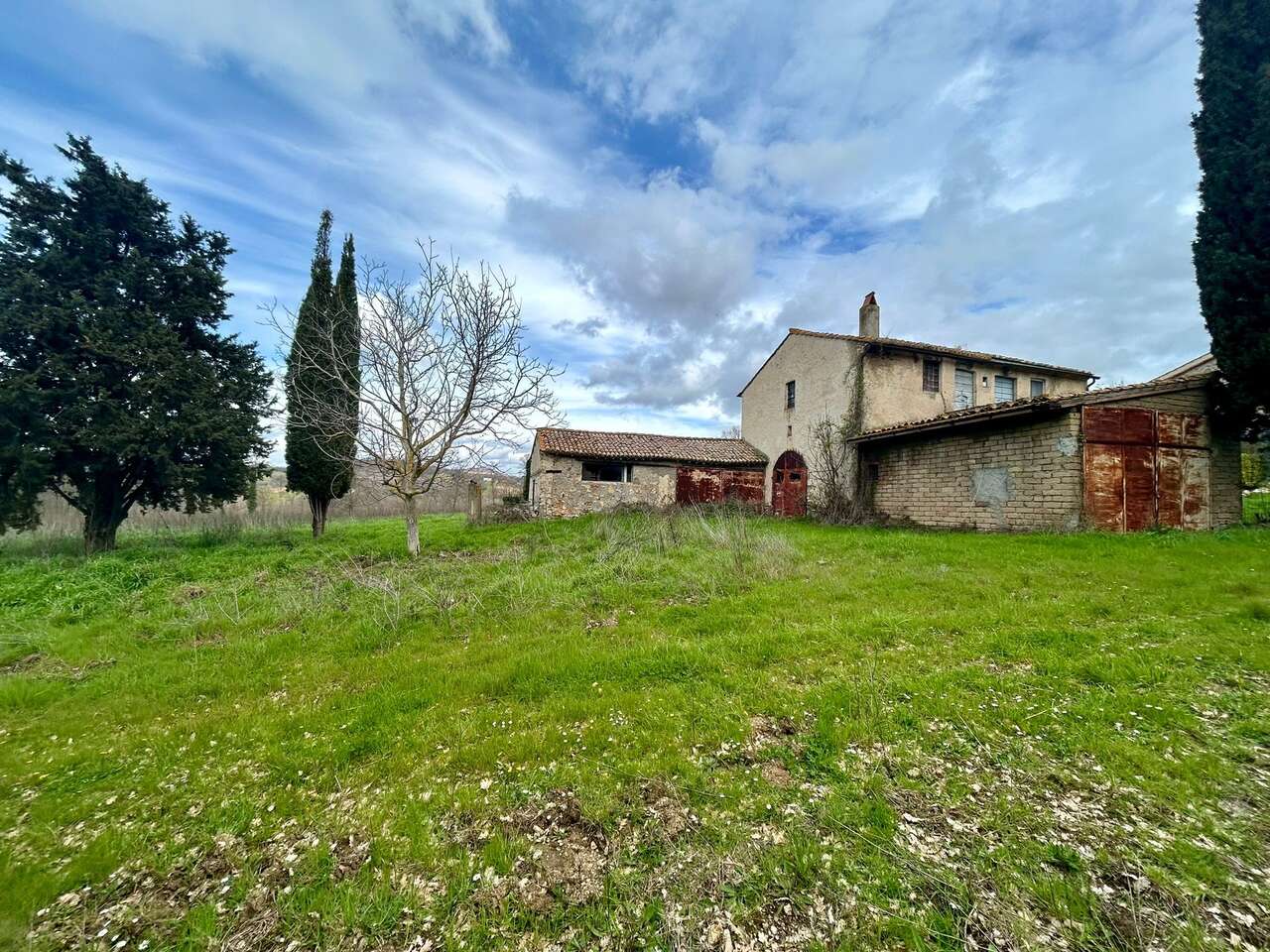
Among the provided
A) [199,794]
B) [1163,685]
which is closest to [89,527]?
[199,794]

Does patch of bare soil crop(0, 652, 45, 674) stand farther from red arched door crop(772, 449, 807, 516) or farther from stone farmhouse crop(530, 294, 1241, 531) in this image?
red arched door crop(772, 449, 807, 516)

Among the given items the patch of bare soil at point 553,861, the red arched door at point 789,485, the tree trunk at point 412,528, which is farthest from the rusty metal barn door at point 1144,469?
the tree trunk at point 412,528

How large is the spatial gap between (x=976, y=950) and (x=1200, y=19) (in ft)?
62.1

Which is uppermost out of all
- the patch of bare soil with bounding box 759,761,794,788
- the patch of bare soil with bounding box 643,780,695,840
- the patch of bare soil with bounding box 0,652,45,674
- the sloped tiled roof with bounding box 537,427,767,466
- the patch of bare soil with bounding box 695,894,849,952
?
the sloped tiled roof with bounding box 537,427,767,466

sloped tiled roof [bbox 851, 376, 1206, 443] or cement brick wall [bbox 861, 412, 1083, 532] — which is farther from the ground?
sloped tiled roof [bbox 851, 376, 1206, 443]

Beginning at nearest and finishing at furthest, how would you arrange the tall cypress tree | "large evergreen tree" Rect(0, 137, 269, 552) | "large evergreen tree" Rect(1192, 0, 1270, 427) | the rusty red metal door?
"large evergreen tree" Rect(1192, 0, 1270, 427) → "large evergreen tree" Rect(0, 137, 269, 552) → the tall cypress tree → the rusty red metal door

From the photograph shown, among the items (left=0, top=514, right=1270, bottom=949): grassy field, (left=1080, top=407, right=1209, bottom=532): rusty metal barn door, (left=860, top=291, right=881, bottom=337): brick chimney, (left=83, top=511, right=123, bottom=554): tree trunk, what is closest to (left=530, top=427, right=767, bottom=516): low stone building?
(left=860, top=291, right=881, bottom=337): brick chimney

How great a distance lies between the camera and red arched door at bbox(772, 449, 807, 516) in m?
18.5

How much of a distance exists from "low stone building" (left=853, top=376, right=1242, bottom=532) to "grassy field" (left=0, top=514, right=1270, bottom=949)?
4.29 metres

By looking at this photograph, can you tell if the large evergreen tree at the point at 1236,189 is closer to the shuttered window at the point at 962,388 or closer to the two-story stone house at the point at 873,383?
the two-story stone house at the point at 873,383

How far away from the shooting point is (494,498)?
2294 centimetres

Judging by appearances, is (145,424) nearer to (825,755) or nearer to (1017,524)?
(825,755)

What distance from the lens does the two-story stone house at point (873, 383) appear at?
1582cm

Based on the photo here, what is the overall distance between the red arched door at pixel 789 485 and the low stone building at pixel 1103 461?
633 cm
